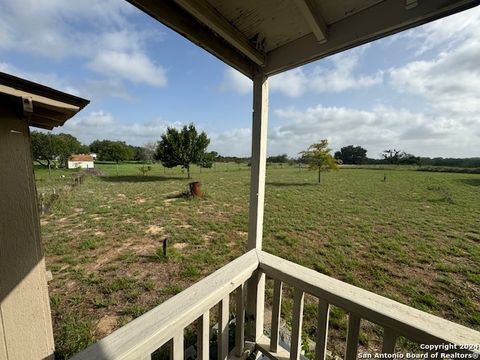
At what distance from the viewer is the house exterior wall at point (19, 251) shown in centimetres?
80

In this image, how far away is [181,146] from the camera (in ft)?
53.7

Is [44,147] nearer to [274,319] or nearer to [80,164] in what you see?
[80,164]

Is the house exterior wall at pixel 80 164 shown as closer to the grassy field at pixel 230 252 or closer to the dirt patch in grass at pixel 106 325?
the grassy field at pixel 230 252

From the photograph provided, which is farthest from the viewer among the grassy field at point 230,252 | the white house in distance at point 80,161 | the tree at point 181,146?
the white house in distance at point 80,161

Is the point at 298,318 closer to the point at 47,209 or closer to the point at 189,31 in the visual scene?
the point at 189,31

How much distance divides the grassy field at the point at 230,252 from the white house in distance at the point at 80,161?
3197 cm

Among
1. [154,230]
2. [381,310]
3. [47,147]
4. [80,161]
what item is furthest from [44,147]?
[381,310]

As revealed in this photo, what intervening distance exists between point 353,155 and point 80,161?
1938 inches

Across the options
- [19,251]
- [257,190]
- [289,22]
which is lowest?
[19,251]

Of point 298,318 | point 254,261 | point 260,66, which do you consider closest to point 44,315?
point 254,261

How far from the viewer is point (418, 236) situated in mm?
4852

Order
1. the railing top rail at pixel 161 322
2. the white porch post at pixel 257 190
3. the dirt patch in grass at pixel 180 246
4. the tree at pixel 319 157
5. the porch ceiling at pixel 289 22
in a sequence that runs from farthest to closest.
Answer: the tree at pixel 319 157 → the dirt patch in grass at pixel 180 246 → the white porch post at pixel 257 190 → the porch ceiling at pixel 289 22 → the railing top rail at pixel 161 322

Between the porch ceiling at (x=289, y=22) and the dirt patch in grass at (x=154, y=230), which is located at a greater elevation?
the porch ceiling at (x=289, y=22)

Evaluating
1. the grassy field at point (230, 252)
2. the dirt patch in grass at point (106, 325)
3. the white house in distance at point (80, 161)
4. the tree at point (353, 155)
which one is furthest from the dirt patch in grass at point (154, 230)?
the tree at point (353, 155)
